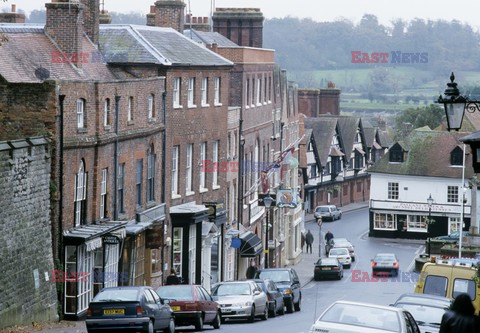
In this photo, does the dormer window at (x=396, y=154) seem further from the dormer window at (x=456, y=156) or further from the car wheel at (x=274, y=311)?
the car wheel at (x=274, y=311)

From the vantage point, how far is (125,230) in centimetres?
3791

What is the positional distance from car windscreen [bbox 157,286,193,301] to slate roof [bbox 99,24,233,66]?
46.0 feet

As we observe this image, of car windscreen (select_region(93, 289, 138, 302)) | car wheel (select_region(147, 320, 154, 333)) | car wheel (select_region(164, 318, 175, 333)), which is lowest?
car wheel (select_region(164, 318, 175, 333))

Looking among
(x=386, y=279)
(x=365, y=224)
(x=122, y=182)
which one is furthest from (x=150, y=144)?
(x=365, y=224)

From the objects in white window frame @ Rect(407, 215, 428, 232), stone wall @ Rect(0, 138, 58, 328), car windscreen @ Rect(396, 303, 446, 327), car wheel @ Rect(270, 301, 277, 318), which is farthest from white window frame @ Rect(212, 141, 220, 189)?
white window frame @ Rect(407, 215, 428, 232)

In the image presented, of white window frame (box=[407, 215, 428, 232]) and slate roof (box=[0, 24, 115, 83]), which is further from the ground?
slate roof (box=[0, 24, 115, 83])

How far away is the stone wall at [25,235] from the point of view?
29.2 m

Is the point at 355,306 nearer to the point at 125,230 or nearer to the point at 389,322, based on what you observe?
the point at 389,322

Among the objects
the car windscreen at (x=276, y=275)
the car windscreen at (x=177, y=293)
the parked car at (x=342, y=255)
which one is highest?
the car windscreen at (x=177, y=293)

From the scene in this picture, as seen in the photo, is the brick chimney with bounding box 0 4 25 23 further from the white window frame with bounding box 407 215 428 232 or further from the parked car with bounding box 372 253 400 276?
the white window frame with bounding box 407 215 428 232

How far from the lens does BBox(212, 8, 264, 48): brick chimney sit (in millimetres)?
68562

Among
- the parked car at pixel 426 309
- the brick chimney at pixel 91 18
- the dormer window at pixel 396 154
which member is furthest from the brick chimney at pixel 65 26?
the dormer window at pixel 396 154

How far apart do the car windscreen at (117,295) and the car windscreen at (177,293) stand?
446cm

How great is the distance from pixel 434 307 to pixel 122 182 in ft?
51.8
